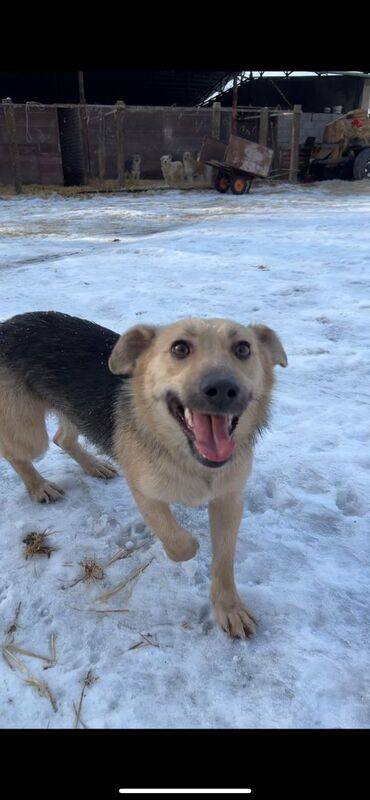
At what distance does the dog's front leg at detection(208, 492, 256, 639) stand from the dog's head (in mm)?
301

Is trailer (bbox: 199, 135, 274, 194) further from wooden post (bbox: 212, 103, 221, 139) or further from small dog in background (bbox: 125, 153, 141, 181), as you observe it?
small dog in background (bbox: 125, 153, 141, 181)

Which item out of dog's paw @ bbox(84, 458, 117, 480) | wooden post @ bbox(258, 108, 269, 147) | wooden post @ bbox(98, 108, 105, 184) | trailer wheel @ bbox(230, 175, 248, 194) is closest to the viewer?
dog's paw @ bbox(84, 458, 117, 480)

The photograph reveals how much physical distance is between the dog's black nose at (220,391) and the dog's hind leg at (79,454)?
1428 mm

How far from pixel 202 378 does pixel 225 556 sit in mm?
796

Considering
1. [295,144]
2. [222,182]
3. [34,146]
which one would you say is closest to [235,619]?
[222,182]

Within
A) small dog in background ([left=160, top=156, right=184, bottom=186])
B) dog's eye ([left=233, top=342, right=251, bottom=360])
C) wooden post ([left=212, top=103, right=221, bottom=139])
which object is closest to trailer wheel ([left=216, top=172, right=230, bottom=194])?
small dog in background ([left=160, top=156, right=184, bottom=186])

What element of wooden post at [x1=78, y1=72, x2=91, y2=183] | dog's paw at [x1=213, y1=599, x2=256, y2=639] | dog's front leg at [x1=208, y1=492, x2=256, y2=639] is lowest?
dog's paw at [x1=213, y1=599, x2=256, y2=639]

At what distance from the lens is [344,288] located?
595 cm

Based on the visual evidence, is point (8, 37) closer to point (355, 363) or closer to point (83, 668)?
point (83, 668)

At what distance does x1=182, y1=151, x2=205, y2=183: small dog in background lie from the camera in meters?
17.3

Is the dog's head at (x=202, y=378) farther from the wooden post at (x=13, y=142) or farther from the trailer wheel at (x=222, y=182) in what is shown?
the wooden post at (x=13, y=142)

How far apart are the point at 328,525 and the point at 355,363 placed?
77.7 inches

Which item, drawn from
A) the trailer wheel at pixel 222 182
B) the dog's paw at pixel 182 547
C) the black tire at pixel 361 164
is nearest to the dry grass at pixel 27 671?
the dog's paw at pixel 182 547

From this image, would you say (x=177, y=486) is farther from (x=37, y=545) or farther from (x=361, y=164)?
(x=361, y=164)
